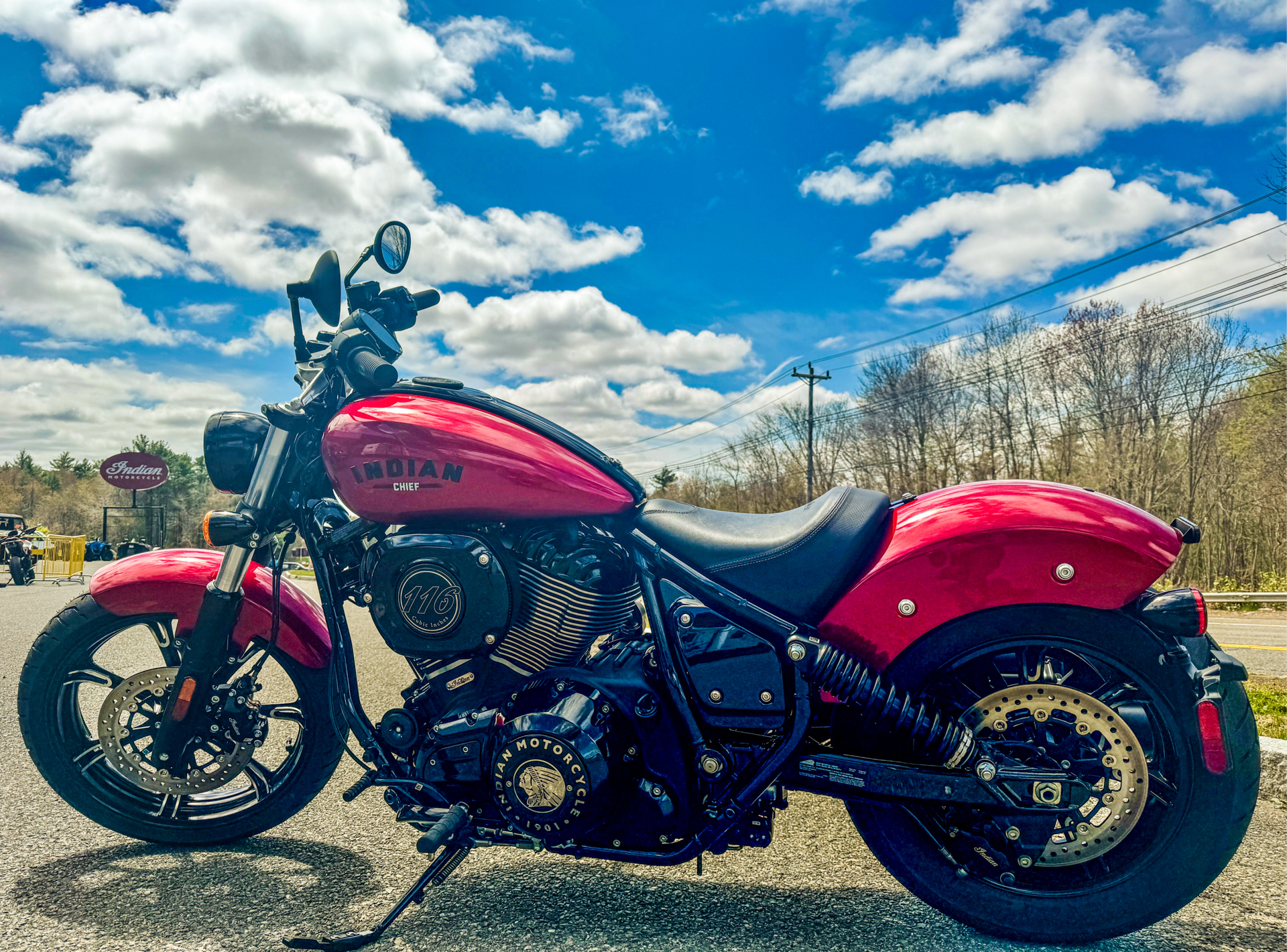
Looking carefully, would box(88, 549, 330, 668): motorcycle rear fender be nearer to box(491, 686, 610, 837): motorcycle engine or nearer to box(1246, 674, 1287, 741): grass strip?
box(491, 686, 610, 837): motorcycle engine

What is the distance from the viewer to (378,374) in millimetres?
2381

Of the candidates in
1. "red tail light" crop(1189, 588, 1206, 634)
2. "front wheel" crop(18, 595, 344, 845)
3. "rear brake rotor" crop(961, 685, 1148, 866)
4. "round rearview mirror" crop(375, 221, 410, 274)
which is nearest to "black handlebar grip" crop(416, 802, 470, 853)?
"front wheel" crop(18, 595, 344, 845)

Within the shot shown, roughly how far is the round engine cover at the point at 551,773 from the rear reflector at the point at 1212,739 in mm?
1498

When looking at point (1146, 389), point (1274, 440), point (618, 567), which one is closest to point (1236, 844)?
point (618, 567)

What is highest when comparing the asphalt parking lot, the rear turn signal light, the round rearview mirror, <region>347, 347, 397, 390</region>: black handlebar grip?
the round rearview mirror

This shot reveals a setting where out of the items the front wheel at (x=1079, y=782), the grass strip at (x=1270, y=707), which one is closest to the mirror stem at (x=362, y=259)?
the front wheel at (x=1079, y=782)

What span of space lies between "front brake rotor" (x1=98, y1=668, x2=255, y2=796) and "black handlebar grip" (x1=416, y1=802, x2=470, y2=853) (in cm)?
96

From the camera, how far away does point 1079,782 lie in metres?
1.99

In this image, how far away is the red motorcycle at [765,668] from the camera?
6.56ft

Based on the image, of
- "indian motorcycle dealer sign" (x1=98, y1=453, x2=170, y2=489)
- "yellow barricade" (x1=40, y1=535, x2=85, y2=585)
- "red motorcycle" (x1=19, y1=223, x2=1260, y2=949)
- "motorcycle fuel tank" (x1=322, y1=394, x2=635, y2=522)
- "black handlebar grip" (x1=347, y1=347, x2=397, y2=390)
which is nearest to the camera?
"red motorcycle" (x1=19, y1=223, x2=1260, y2=949)

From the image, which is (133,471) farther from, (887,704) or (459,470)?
(887,704)

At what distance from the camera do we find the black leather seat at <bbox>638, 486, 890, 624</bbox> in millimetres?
2129

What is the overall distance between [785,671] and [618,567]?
57cm

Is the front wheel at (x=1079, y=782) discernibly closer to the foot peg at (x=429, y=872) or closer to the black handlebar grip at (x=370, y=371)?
the foot peg at (x=429, y=872)
